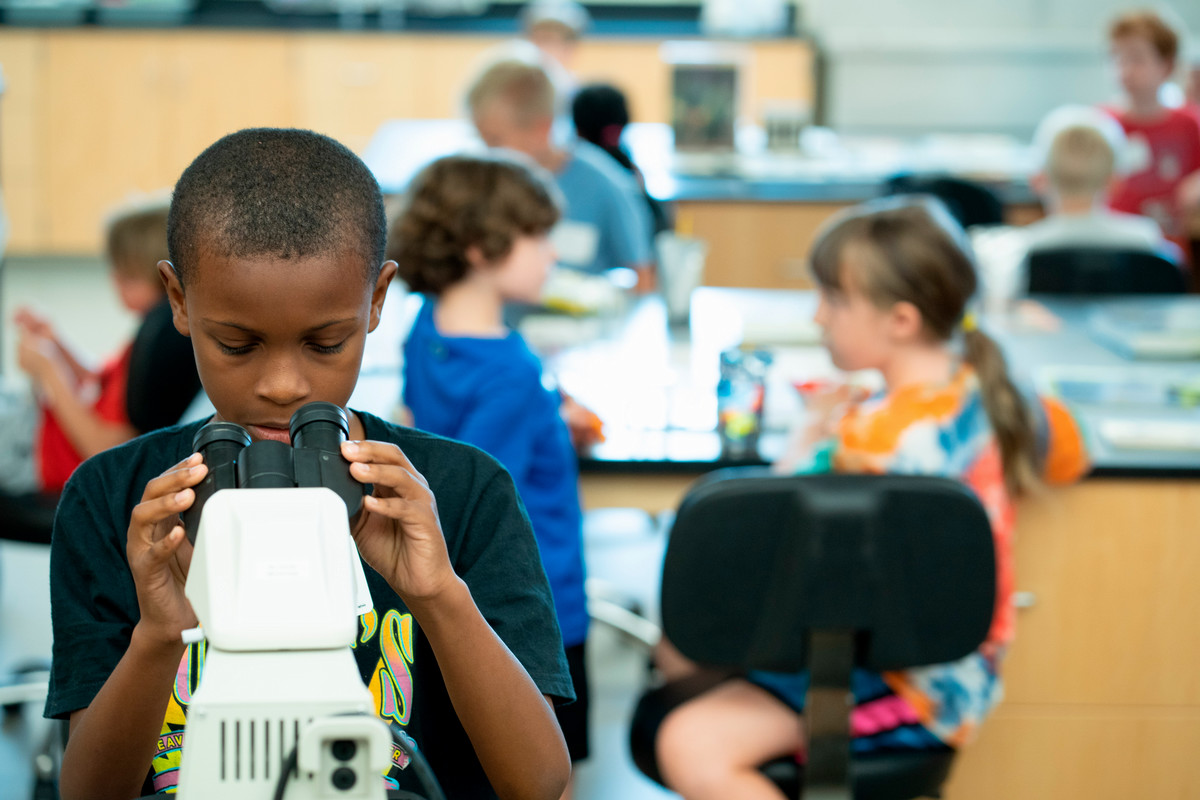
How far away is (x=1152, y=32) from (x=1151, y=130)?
1.17 ft

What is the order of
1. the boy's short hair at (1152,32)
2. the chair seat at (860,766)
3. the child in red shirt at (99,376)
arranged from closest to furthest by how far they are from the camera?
the chair seat at (860,766) < the child in red shirt at (99,376) < the boy's short hair at (1152,32)

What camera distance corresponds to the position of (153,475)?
934 millimetres

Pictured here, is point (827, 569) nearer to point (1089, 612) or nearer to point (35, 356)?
point (1089, 612)

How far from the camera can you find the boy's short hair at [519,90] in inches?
115

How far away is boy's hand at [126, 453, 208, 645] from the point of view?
70cm

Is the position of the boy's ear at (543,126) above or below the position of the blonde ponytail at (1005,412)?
above

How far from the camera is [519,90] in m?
2.93

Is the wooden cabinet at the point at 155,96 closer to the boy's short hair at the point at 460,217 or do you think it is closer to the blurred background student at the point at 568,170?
the blurred background student at the point at 568,170

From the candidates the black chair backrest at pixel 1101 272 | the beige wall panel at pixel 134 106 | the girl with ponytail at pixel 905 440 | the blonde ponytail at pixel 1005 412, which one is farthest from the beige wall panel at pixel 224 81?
the blonde ponytail at pixel 1005 412

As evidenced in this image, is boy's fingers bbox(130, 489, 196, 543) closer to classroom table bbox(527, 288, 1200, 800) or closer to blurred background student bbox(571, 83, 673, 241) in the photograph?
classroom table bbox(527, 288, 1200, 800)

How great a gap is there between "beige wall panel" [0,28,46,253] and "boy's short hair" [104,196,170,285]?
Result: 14.5ft

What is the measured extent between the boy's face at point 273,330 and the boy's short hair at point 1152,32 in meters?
4.51

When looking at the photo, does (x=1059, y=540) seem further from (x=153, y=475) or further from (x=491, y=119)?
(x=491, y=119)

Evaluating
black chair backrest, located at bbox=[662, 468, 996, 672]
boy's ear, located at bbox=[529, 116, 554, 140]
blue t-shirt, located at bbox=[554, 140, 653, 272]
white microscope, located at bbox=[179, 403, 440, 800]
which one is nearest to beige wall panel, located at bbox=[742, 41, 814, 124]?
blue t-shirt, located at bbox=[554, 140, 653, 272]
